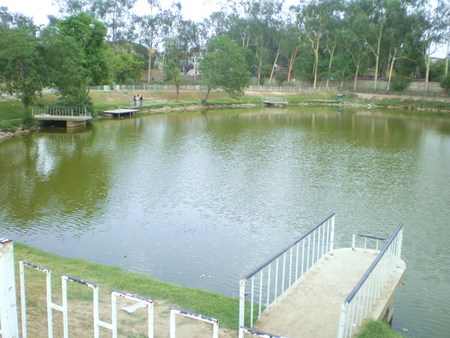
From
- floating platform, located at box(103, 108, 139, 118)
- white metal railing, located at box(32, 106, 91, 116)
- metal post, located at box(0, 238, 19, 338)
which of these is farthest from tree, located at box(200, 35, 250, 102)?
metal post, located at box(0, 238, 19, 338)

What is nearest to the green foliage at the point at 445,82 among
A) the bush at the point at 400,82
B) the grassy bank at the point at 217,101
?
the grassy bank at the point at 217,101

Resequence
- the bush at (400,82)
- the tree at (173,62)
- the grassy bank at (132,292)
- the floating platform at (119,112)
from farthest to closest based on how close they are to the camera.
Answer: the bush at (400,82) → the tree at (173,62) → the floating platform at (119,112) → the grassy bank at (132,292)

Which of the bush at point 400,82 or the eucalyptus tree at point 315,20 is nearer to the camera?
the bush at point 400,82

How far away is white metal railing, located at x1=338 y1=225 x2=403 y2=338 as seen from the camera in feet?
17.1

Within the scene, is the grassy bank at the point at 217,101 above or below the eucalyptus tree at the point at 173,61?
below

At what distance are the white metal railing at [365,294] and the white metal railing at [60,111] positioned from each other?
2789 centimetres

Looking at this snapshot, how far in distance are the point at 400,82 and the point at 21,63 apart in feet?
162

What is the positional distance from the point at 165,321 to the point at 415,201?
1118 centimetres

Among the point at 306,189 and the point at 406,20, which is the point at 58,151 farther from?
the point at 406,20

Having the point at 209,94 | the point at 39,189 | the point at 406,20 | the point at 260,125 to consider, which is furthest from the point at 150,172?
the point at 406,20

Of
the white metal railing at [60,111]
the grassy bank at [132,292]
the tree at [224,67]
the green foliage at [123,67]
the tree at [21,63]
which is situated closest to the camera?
the grassy bank at [132,292]

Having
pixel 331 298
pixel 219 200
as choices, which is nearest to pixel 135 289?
pixel 331 298

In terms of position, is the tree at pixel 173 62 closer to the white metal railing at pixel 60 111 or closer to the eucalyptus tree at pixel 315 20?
the eucalyptus tree at pixel 315 20

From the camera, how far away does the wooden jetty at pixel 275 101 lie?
57250mm
